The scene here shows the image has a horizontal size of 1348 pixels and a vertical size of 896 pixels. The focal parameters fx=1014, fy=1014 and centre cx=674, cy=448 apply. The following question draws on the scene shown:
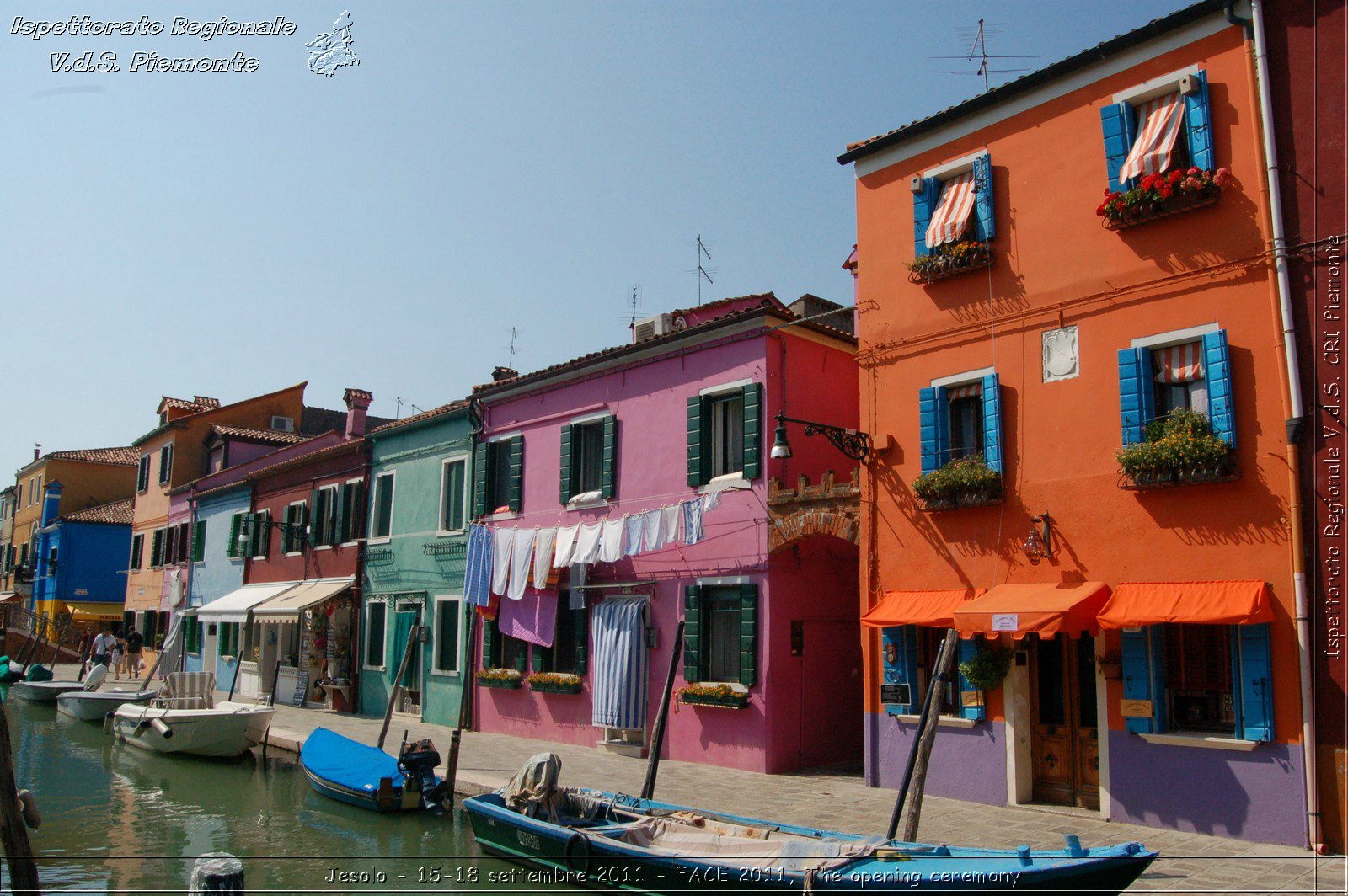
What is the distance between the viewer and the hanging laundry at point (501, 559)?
59.7ft

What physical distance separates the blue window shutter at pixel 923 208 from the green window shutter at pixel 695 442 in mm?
4401

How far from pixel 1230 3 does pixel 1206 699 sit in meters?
7.01

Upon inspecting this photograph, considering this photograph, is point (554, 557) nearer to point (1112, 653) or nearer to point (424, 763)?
point (424, 763)

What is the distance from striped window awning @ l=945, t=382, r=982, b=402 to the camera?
485 inches

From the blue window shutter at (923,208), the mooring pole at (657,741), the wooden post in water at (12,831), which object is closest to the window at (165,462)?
the mooring pole at (657,741)

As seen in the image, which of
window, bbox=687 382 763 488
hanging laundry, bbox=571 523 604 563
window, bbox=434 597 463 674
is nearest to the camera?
window, bbox=687 382 763 488

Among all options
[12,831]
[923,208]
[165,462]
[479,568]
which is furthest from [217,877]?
[165,462]

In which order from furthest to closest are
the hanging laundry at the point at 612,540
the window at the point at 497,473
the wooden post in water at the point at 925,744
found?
the window at the point at 497,473 → the hanging laundry at the point at 612,540 → the wooden post in water at the point at 925,744

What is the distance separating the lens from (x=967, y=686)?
12.1 metres

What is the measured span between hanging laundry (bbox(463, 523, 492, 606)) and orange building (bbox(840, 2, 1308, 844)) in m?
8.00

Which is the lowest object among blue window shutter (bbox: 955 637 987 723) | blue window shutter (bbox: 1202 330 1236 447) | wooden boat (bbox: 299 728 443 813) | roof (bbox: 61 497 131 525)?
wooden boat (bbox: 299 728 443 813)

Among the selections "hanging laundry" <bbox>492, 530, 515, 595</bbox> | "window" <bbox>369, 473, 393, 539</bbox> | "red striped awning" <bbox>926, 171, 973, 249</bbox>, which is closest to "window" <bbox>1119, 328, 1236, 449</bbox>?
"red striped awning" <bbox>926, 171, 973, 249</bbox>

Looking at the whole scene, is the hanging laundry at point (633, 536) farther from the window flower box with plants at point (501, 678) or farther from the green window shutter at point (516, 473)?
the window flower box with plants at point (501, 678)

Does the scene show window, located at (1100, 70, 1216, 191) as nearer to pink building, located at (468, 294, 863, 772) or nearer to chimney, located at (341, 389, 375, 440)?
pink building, located at (468, 294, 863, 772)
